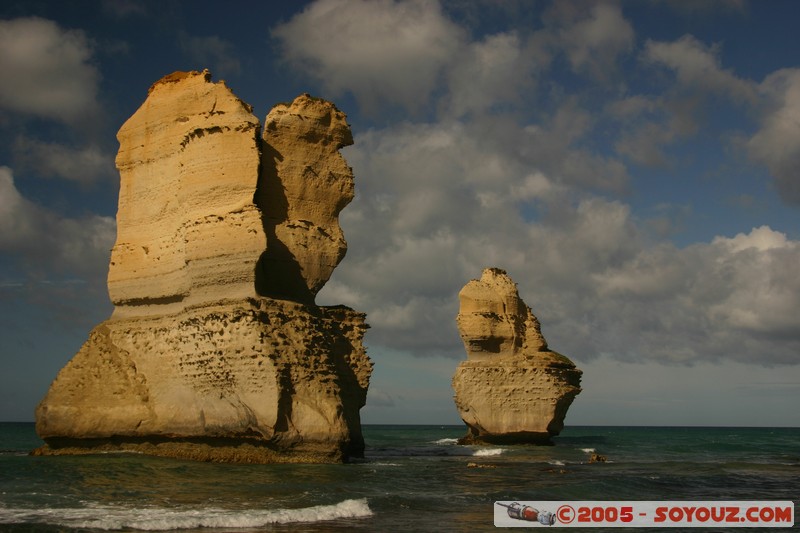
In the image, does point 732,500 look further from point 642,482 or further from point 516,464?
point 516,464

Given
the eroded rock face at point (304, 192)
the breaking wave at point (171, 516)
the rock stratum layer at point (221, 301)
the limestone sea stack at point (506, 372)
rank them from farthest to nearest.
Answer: the limestone sea stack at point (506, 372) < the eroded rock face at point (304, 192) < the rock stratum layer at point (221, 301) < the breaking wave at point (171, 516)

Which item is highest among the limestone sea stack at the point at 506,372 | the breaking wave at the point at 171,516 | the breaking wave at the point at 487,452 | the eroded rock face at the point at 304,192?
the eroded rock face at the point at 304,192

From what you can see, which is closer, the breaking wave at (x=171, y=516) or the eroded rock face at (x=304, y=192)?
the breaking wave at (x=171, y=516)

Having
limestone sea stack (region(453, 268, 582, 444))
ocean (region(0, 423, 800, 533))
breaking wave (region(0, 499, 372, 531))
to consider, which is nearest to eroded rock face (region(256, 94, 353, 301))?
ocean (region(0, 423, 800, 533))

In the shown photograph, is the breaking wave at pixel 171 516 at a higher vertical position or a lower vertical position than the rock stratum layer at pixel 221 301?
lower

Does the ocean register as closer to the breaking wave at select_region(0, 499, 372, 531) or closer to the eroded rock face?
the breaking wave at select_region(0, 499, 372, 531)

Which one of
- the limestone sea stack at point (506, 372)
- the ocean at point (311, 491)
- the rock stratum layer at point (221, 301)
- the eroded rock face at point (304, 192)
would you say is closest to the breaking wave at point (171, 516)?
the ocean at point (311, 491)

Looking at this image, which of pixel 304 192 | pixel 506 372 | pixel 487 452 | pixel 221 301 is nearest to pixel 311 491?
pixel 221 301

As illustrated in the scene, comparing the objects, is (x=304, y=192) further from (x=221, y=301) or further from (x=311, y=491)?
(x=311, y=491)

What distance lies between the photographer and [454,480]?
2131 centimetres

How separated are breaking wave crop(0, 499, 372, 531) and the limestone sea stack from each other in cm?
2809

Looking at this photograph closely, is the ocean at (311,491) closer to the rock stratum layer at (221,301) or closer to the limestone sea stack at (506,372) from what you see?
the rock stratum layer at (221,301)

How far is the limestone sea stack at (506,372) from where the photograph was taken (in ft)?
139

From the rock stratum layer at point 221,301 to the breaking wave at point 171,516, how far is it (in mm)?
7609
